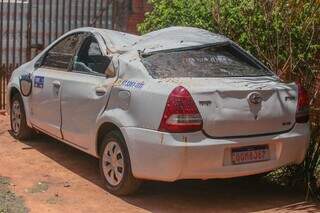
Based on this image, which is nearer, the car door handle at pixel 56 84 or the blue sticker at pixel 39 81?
the car door handle at pixel 56 84

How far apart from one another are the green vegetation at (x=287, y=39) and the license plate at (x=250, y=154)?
710 millimetres

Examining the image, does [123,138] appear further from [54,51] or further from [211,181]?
[54,51]

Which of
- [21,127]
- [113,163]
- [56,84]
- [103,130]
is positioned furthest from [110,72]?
[21,127]

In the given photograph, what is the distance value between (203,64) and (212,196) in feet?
4.36

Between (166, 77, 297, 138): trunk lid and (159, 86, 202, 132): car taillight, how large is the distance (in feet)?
0.19

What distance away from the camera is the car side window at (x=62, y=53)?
717 centimetres

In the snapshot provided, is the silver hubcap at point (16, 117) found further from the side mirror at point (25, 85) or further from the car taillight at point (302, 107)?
the car taillight at point (302, 107)

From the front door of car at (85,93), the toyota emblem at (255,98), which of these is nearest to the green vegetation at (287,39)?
the toyota emblem at (255,98)

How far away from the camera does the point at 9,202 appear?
5.79 m

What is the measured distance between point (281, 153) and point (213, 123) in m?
0.80

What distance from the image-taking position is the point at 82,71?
6.79 metres

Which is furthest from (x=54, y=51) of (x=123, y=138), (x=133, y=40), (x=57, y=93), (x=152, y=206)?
(x=152, y=206)

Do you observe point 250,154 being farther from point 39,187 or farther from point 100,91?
point 39,187

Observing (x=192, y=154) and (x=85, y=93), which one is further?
(x=85, y=93)
